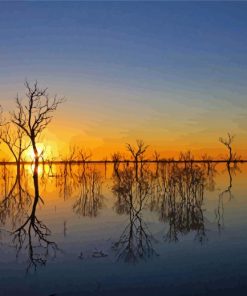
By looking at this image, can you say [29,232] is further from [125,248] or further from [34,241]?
[125,248]

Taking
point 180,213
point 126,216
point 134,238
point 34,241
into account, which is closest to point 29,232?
point 34,241

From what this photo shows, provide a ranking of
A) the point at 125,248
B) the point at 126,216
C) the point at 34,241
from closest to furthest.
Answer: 1. the point at 125,248
2. the point at 34,241
3. the point at 126,216

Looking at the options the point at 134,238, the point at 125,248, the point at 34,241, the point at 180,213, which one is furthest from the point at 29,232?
the point at 180,213

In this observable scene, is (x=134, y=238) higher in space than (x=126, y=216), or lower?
lower

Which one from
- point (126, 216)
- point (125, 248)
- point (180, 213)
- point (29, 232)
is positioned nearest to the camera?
point (125, 248)

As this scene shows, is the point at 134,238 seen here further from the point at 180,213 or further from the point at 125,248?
the point at 180,213

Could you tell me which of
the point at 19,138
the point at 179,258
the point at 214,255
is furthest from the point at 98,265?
the point at 19,138

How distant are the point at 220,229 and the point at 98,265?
14.2 feet

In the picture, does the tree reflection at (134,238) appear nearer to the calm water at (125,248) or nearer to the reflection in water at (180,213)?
the calm water at (125,248)

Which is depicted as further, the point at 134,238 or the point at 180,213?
the point at 180,213

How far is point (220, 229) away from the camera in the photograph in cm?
1132

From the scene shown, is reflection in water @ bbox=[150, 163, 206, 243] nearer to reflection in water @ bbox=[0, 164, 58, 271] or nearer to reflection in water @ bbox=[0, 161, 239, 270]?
Answer: reflection in water @ bbox=[0, 161, 239, 270]

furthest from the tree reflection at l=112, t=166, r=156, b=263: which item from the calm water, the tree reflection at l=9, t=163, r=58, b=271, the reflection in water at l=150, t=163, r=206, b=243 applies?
the tree reflection at l=9, t=163, r=58, b=271

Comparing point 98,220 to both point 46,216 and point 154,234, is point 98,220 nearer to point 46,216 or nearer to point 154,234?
point 46,216
